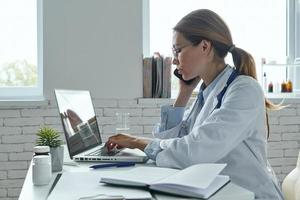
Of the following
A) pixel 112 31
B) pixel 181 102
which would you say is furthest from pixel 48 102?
pixel 181 102

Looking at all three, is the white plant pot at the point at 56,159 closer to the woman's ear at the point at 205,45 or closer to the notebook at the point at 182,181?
the notebook at the point at 182,181

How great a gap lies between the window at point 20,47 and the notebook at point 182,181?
1.66 metres

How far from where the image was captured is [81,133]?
1.50 metres

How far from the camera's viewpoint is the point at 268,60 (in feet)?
9.29

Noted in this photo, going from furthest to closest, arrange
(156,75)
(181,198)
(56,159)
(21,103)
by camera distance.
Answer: (156,75) < (21,103) < (56,159) < (181,198)

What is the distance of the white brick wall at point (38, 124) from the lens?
7.59 feet

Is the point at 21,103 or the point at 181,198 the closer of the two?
the point at 181,198

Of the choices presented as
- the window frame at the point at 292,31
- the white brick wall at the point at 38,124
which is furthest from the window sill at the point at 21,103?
the window frame at the point at 292,31

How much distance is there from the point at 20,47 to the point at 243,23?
157 centimetres

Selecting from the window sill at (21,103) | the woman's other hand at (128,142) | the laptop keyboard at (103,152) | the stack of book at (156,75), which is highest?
the stack of book at (156,75)

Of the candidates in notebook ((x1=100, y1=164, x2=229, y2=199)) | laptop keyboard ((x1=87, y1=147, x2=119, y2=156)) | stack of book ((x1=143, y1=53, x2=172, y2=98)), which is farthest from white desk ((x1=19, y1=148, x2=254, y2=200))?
stack of book ((x1=143, y1=53, x2=172, y2=98))

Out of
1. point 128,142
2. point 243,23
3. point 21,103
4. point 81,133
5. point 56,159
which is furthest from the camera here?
point 243,23

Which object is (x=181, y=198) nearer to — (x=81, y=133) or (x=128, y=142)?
(x=128, y=142)

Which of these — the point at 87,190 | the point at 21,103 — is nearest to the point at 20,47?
the point at 21,103
